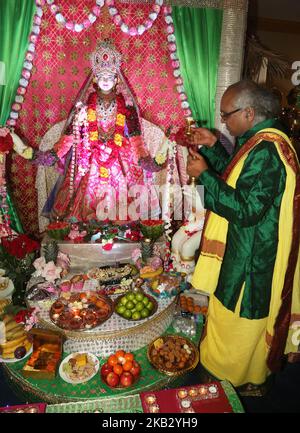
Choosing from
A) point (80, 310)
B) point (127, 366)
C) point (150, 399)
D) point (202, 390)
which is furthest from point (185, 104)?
point (150, 399)

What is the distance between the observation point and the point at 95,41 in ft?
15.1

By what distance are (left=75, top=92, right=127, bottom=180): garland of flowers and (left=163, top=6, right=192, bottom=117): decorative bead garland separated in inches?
35.5

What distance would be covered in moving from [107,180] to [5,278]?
1764 millimetres

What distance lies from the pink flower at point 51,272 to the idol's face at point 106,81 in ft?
7.54

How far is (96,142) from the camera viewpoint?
4.50 metres

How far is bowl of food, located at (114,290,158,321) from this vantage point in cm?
320

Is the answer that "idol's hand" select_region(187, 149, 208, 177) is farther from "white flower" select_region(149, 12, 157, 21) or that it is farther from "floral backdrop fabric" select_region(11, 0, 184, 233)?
"white flower" select_region(149, 12, 157, 21)

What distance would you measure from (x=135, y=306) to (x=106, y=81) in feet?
9.12

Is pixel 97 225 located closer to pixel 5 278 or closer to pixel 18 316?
pixel 5 278

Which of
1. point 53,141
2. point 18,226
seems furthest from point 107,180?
point 18,226

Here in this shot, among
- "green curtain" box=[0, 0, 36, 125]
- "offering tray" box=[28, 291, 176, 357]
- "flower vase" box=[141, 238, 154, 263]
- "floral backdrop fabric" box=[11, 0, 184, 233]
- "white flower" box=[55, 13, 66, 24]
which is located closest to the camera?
"offering tray" box=[28, 291, 176, 357]

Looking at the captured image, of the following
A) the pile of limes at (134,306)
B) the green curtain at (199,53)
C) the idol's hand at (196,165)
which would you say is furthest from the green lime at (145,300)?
the green curtain at (199,53)

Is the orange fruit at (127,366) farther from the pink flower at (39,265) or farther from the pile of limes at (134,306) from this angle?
the pink flower at (39,265)

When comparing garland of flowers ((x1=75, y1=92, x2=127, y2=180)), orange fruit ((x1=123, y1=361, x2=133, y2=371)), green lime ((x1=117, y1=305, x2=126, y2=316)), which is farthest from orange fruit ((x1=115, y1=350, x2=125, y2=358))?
garland of flowers ((x1=75, y1=92, x2=127, y2=180))
